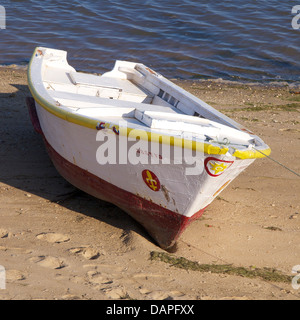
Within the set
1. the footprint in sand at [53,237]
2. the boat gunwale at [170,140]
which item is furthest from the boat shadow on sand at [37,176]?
the boat gunwale at [170,140]

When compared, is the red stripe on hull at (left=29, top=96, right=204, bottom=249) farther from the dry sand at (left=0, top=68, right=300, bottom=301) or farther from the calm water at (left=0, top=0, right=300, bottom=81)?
the calm water at (left=0, top=0, right=300, bottom=81)

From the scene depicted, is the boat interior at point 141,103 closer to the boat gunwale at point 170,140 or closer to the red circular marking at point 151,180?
the boat gunwale at point 170,140

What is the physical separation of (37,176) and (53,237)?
147 cm

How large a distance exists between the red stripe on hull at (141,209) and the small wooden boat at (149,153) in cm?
1

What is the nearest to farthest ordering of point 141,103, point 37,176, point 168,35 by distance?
point 141,103 → point 37,176 → point 168,35

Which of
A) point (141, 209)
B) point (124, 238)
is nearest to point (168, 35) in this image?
point (141, 209)

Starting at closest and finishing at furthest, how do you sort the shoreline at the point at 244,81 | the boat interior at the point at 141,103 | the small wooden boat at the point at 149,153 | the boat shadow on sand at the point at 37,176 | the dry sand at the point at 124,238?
the dry sand at the point at 124,238 < the small wooden boat at the point at 149,153 < the boat interior at the point at 141,103 < the boat shadow on sand at the point at 37,176 < the shoreline at the point at 244,81

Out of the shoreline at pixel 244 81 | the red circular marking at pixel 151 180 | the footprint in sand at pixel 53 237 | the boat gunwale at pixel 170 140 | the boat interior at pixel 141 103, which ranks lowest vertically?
the footprint in sand at pixel 53 237

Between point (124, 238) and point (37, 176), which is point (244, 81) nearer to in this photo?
point (37, 176)

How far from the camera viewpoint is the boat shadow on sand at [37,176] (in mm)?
5641

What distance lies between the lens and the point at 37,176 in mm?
6336

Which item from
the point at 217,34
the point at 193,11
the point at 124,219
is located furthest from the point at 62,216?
the point at 193,11
